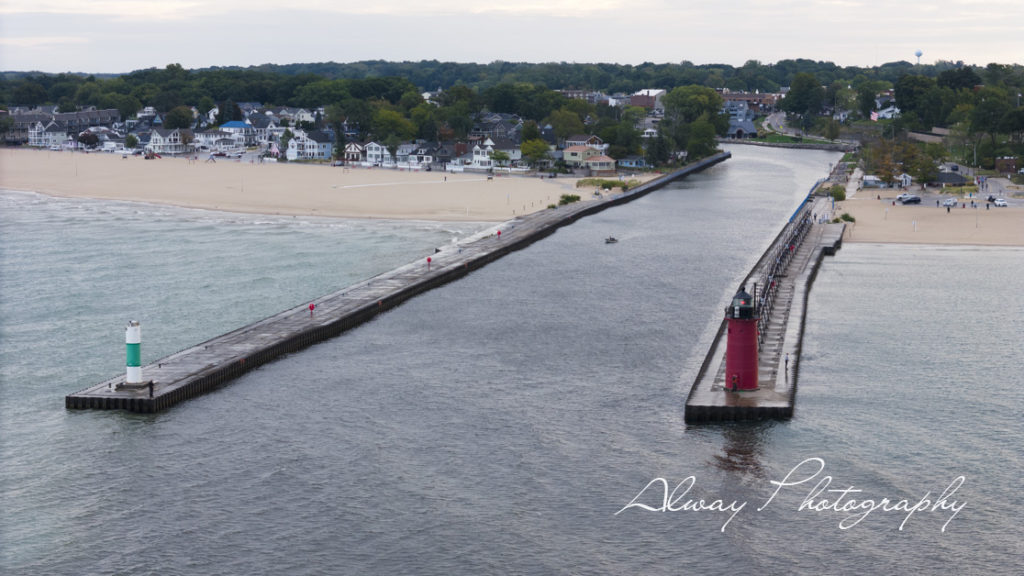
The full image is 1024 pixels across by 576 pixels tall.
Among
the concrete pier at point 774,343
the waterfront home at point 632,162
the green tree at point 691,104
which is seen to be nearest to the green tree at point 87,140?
the waterfront home at point 632,162

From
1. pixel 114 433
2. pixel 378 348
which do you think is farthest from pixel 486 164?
pixel 114 433

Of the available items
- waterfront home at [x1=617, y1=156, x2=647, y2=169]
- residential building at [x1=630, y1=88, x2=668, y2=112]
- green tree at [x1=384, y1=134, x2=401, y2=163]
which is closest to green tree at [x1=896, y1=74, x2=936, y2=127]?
waterfront home at [x1=617, y1=156, x2=647, y2=169]

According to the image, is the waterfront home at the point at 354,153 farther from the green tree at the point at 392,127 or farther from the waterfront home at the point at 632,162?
the waterfront home at the point at 632,162

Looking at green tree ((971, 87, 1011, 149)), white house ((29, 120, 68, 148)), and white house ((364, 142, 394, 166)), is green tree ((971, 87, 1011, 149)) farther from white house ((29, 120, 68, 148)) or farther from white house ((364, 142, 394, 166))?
white house ((29, 120, 68, 148))

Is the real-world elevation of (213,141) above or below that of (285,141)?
below

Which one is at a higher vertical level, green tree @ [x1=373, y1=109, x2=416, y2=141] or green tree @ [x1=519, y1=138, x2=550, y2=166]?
green tree @ [x1=373, y1=109, x2=416, y2=141]

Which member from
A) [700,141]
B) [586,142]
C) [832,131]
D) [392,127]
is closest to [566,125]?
[586,142]

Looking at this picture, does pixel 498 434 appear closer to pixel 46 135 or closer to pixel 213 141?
pixel 213 141

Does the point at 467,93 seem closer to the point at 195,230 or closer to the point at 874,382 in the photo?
the point at 195,230
